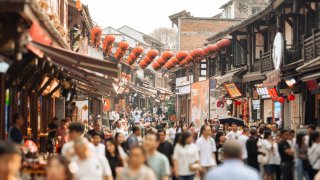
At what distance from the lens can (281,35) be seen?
2988 cm

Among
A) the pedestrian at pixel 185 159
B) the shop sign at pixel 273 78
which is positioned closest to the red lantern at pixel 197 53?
the shop sign at pixel 273 78

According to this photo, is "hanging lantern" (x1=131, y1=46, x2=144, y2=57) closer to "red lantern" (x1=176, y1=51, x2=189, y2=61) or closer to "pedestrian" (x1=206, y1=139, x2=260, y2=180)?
"red lantern" (x1=176, y1=51, x2=189, y2=61)

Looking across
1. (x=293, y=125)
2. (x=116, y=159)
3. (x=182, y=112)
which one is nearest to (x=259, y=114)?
(x=293, y=125)

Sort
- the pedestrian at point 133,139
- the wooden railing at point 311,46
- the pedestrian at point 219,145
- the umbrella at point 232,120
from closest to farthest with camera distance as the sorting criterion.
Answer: the pedestrian at point 133,139 < the pedestrian at point 219,145 < the wooden railing at point 311,46 < the umbrella at point 232,120

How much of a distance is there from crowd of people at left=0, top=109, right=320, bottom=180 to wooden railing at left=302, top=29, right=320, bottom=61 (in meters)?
3.78

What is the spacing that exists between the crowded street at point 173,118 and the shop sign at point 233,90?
→ 8 cm

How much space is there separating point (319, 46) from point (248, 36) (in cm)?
1509

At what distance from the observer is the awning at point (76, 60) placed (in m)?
14.9

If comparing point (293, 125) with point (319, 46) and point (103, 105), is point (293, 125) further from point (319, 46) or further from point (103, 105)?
point (103, 105)

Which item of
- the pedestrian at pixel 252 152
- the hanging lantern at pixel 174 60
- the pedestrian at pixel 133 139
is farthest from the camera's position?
the hanging lantern at pixel 174 60

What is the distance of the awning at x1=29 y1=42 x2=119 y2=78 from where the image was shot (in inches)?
588

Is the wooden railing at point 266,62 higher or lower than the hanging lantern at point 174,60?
lower

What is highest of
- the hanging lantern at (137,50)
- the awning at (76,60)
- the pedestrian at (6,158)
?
the hanging lantern at (137,50)

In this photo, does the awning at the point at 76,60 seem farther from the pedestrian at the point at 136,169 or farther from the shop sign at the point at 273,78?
the shop sign at the point at 273,78
